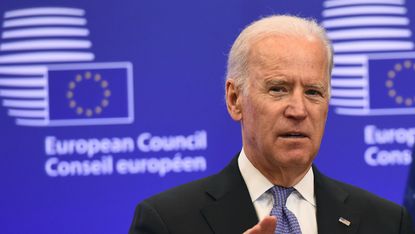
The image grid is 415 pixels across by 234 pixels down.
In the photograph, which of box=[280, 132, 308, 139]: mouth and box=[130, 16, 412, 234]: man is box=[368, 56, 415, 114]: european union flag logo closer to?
box=[130, 16, 412, 234]: man

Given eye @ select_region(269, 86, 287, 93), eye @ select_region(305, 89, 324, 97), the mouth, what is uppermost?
eye @ select_region(269, 86, 287, 93)

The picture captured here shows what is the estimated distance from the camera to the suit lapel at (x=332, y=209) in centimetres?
242

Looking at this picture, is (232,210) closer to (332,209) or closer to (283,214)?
(283,214)

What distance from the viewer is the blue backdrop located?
3889mm

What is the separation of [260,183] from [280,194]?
0.07 metres

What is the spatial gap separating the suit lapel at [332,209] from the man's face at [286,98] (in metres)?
0.10

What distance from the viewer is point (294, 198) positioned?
8.09ft

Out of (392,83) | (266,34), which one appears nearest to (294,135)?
(266,34)

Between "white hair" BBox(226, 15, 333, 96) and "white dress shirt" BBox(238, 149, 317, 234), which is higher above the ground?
"white hair" BBox(226, 15, 333, 96)

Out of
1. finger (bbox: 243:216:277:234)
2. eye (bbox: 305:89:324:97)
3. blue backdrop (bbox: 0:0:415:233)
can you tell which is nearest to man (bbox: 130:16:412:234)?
eye (bbox: 305:89:324:97)

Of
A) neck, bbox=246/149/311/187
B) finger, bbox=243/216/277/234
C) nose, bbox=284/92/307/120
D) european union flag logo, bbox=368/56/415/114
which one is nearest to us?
finger, bbox=243/216/277/234

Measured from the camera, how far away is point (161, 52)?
3961 millimetres

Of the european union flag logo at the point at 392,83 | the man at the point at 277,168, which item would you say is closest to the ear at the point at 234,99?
the man at the point at 277,168

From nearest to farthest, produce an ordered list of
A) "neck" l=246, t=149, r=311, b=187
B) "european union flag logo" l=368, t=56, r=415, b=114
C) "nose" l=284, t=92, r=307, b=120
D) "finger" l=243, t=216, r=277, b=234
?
"finger" l=243, t=216, r=277, b=234
"nose" l=284, t=92, r=307, b=120
"neck" l=246, t=149, r=311, b=187
"european union flag logo" l=368, t=56, r=415, b=114
